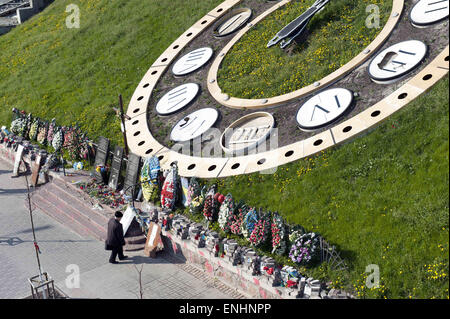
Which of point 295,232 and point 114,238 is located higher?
point 114,238

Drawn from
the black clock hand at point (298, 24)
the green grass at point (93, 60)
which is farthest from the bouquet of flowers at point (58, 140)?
the black clock hand at point (298, 24)

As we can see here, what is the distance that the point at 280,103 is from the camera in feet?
59.6

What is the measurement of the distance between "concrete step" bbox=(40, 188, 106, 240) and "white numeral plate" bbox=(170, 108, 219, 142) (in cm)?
379

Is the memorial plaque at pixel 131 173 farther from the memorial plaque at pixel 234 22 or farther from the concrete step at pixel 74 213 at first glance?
the memorial plaque at pixel 234 22

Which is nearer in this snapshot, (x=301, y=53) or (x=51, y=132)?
(x=301, y=53)

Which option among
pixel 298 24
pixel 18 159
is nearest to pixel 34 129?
pixel 18 159

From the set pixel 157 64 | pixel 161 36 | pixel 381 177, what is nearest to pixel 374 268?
pixel 381 177

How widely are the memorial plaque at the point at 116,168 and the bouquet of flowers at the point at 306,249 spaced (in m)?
7.67

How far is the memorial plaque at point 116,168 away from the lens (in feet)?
62.2

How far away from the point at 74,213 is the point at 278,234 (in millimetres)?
7838

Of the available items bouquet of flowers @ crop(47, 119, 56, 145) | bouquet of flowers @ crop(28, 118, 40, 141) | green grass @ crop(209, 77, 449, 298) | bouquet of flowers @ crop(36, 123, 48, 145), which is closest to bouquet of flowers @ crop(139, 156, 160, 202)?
green grass @ crop(209, 77, 449, 298)

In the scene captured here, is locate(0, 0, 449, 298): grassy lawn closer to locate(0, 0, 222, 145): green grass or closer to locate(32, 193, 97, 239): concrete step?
locate(0, 0, 222, 145): green grass

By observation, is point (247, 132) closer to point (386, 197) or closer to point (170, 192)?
point (170, 192)
